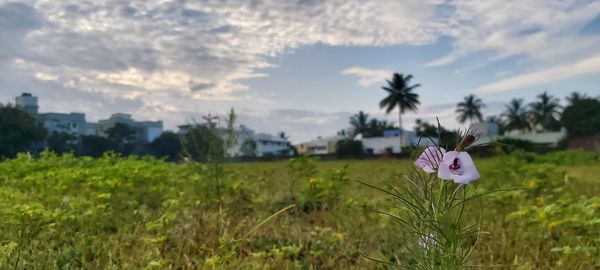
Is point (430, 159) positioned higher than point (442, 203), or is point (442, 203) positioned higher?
point (430, 159)

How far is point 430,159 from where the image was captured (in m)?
1.42

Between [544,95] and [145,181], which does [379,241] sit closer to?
[145,181]

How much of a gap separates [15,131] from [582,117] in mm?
49522

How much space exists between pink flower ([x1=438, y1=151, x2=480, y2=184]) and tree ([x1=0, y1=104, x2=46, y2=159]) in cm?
4241

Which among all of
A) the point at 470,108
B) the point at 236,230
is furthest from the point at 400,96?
the point at 236,230

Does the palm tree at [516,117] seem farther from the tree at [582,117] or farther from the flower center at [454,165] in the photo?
the flower center at [454,165]

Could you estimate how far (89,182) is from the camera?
4.86 meters

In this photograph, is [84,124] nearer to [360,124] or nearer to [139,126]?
[139,126]

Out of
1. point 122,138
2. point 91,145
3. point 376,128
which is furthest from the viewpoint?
point 376,128

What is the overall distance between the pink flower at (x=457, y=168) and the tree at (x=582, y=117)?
50690 mm

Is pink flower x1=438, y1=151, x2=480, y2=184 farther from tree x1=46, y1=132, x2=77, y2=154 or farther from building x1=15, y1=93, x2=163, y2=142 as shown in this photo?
building x1=15, y1=93, x2=163, y2=142

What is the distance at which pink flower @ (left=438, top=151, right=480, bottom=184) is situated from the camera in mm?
1268

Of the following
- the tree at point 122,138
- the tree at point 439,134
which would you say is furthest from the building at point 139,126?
the tree at point 439,134

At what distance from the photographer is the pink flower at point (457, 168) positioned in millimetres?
1268
